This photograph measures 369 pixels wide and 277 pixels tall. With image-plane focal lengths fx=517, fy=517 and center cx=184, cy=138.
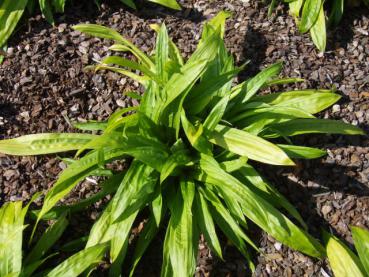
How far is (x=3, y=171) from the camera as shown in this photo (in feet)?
11.0

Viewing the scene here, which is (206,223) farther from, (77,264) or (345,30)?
(345,30)

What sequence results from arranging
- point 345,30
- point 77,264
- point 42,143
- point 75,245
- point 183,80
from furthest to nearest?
point 345,30
point 42,143
point 75,245
point 183,80
point 77,264

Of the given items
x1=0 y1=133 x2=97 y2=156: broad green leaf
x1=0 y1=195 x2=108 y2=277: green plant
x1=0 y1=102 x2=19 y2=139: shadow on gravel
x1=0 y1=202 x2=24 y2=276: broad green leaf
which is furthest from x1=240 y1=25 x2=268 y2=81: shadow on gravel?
x1=0 y1=202 x2=24 y2=276: broad green leaf

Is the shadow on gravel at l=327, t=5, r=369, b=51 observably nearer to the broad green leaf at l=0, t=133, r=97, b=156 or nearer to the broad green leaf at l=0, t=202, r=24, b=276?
the broad green leaf at l=0, t=133, r=97, b=156

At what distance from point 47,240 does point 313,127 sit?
1767mm

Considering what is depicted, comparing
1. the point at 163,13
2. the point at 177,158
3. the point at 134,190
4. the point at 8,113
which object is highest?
the point at 163,13

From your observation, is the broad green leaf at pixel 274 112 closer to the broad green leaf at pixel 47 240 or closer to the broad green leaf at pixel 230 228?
the broad green leaf at pixel 230 228

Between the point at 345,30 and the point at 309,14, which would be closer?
the point at 309,14

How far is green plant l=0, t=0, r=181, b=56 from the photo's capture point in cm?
386

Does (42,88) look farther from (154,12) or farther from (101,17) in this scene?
(154,12)

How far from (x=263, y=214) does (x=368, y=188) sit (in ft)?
3.26

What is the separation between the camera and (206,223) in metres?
2.98

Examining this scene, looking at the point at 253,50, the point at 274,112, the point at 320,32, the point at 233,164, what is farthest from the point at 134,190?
the point at 320,32

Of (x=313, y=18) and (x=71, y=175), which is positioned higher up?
(x=313, y=18)
